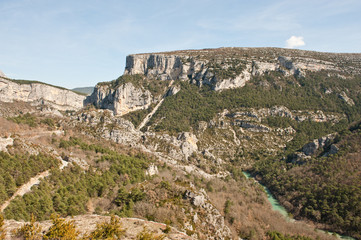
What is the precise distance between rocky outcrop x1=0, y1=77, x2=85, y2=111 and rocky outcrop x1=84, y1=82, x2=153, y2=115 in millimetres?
48231

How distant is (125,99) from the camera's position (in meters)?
144

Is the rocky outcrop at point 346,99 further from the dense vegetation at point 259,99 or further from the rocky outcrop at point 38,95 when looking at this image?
the rocky outcrop at point 38,95

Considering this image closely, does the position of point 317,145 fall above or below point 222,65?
below

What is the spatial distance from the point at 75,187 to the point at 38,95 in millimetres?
166963

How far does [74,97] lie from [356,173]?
203 meters

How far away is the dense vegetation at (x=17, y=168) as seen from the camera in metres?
23.3

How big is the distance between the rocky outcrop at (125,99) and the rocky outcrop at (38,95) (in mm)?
48231

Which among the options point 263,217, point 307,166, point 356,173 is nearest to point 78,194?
point 263,217

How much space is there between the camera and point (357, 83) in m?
145

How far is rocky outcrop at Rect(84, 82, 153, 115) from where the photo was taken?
14238cm

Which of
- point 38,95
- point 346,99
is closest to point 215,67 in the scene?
→ point 346,99

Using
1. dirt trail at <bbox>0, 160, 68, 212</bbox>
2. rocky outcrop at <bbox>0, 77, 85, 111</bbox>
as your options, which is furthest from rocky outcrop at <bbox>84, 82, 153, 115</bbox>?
dirt trail at <bbox>0, 160, 68, 212</bbox>

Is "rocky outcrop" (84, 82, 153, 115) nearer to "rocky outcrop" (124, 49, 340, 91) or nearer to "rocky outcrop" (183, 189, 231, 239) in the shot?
"rocky outcrop" (124, 49, 340, 91)

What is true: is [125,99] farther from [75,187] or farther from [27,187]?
[27,187]
